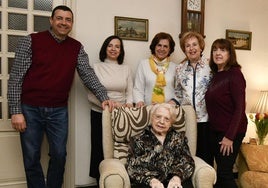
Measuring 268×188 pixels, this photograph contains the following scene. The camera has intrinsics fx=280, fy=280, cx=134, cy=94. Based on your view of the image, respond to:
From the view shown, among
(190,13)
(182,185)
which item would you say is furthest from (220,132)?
(190,13)

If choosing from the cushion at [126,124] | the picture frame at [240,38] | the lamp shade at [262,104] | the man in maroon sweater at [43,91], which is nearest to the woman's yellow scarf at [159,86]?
the cushion at [126,124]

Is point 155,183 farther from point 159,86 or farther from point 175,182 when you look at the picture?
point 159,86

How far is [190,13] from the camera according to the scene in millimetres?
2928

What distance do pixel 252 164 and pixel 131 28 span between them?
166cm

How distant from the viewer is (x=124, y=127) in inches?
82.5

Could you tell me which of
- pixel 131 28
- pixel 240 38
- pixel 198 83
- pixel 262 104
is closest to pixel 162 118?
pixel 198 83

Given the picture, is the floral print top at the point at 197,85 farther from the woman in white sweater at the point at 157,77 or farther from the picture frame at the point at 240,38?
the picture frame at the point at 240,38

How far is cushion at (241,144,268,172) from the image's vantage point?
2.31 metres

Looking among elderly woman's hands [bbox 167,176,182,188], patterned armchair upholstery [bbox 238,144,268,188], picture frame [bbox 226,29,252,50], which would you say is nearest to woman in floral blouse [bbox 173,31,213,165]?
patterned armchair upholstery [bbox 238,144,268,188]

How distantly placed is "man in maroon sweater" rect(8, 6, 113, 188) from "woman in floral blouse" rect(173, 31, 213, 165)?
2.14 feet

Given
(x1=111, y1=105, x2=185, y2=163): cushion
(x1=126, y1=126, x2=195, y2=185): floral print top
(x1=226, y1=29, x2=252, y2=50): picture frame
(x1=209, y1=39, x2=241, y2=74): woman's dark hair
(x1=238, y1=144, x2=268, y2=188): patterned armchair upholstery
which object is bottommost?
(x1=238, y1=144, x2=268, y2=188): patterned armchair upholstery

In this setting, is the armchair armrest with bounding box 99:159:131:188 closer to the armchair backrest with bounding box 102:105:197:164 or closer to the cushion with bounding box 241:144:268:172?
the armchair backrest with bounding box 102:105:197:164

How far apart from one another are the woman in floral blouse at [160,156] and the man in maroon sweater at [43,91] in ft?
1.48

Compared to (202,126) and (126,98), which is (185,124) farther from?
(126,98)
